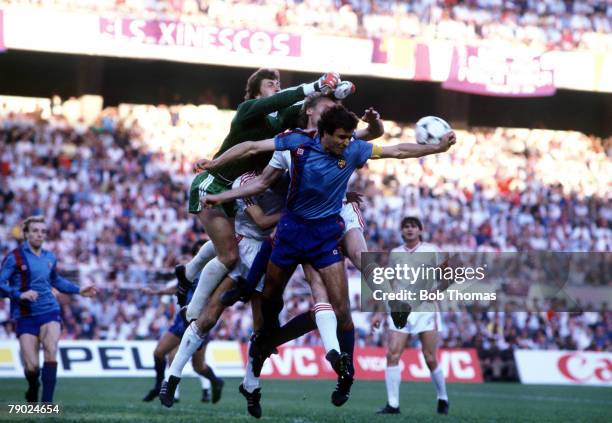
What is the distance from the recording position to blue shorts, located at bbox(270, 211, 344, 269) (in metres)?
9.57

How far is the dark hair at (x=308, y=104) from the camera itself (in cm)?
972

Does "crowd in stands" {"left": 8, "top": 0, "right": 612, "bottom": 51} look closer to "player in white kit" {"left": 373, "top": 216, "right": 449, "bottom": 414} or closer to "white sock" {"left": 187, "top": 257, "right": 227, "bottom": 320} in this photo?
"player in white kit" {"left": 373, "top": 216, "right": 449, "bottom": 414}

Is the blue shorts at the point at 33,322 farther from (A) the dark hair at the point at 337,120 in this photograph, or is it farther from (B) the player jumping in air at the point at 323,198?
(A) the dark hair at the point at 337,120

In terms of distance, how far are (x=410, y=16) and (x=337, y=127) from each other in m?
21.4

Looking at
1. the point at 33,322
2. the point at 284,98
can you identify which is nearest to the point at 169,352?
the point at 33,322

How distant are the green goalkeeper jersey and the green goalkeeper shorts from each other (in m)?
0.05

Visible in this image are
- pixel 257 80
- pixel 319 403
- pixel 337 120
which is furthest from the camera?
pixel 319 403

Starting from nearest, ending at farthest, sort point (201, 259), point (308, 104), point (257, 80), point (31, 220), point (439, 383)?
point (308, 104) → point (257, 80) → point (201, 259) → point (31, 220) → point (439, 383)

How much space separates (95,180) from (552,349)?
1099 centimetres

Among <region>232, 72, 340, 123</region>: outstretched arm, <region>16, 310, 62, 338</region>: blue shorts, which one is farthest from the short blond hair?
<region>232, 72, 340, 123</region>: outstretched arm

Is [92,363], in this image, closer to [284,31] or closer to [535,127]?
[284,31]

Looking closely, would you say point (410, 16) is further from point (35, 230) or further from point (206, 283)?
point (206, 283)

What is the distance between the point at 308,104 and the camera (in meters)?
10.1

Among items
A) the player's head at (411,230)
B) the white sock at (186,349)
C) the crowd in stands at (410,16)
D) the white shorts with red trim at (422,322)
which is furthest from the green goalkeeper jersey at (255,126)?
the crowd in stands at (410,16)
